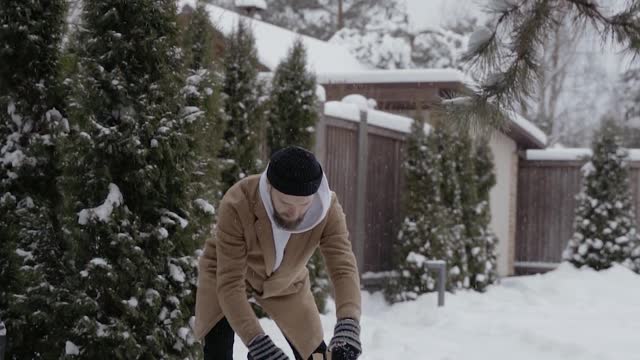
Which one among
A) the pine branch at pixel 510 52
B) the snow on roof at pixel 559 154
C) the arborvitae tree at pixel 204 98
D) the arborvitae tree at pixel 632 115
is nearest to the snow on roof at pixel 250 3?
the arborvitae tree at pixel 204 98

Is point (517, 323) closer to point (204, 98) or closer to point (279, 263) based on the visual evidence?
point (204, 98)

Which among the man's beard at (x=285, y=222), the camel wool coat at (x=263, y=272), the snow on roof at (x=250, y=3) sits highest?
the snow on roof at (x=250, y=3)

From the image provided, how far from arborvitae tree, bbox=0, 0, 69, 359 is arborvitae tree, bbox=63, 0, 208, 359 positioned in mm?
302

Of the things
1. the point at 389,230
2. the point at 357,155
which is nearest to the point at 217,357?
the point at 357,155

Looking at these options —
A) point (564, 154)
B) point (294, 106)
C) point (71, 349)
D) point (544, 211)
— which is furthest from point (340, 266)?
point (544, 211)

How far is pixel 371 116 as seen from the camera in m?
9.43

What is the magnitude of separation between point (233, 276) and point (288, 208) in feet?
1.02

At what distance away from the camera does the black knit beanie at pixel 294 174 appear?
2641mm

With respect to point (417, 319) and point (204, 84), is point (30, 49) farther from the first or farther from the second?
point (417, 319)

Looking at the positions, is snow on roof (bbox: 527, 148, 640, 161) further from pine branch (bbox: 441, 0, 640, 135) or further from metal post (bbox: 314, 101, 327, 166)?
pine branch (bbox: 441, 0, 640, 135)

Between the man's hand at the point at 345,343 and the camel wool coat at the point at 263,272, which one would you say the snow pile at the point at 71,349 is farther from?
the man's hand at the point at 345,343

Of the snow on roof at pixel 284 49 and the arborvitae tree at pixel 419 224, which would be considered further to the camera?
the snow on roof at pixel 284 49

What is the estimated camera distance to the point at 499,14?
5.15 metres

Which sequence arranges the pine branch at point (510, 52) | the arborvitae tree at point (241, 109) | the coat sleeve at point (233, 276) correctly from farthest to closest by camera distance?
1. the arborvitae tree at point (241, 109)
2. the pine branch at point (510, 52)
3. the coat sleeve at point (233, 276)
